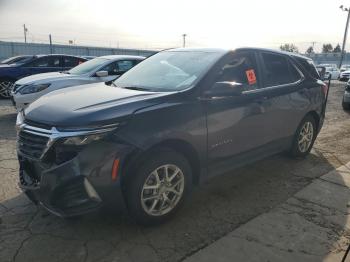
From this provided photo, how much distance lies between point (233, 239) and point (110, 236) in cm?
112

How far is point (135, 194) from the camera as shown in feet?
10.4

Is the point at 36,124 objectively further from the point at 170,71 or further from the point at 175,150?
the point at 170,71

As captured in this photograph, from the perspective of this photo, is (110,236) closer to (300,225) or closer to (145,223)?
(145,223)

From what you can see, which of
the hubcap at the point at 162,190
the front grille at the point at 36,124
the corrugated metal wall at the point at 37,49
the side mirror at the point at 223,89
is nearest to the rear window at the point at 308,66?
the side mirror at the point at 223,89

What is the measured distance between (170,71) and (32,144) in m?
1.79

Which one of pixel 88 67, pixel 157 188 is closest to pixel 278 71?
pixel 157 188

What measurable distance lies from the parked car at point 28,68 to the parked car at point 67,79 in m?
2.86

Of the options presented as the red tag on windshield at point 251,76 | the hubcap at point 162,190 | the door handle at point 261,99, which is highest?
the red tag on windshield at point 251,76

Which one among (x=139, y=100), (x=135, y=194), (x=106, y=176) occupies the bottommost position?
(x=135, y=194)

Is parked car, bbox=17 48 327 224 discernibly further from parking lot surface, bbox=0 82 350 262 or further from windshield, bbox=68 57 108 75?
windshield, bbox=68 57 108 75

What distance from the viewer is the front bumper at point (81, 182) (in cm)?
292

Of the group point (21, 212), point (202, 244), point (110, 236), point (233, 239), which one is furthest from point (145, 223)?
point (21, 212)

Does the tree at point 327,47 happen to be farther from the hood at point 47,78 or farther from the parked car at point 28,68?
the hood at point 47,78

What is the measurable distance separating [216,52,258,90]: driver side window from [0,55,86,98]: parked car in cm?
872
